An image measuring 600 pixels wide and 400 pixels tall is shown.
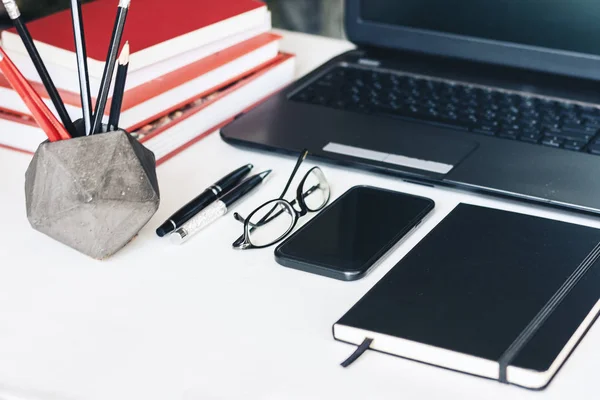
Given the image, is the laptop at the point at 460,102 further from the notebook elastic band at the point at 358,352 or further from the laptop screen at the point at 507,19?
the notebook elastic band at the point at 358,352

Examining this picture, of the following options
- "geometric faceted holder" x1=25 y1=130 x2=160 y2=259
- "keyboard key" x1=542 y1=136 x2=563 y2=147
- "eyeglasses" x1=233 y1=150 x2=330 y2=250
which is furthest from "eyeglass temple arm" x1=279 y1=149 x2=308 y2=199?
"keyboard key" x1=542 y1=136 x2=563 y2=147

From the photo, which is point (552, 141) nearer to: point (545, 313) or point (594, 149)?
point (594, 149)

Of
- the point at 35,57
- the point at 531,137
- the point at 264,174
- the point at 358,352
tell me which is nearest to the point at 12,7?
the point at 35,57

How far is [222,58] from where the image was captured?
3.08 ft

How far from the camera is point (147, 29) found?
Answer: 34.6 inches

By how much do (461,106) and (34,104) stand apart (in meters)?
0.45

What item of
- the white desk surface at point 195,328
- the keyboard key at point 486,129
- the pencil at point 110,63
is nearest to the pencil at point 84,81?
the pencil at point 110,63

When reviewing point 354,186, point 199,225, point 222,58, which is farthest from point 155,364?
point 222,58

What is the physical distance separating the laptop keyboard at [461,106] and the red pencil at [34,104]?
1.06 feet

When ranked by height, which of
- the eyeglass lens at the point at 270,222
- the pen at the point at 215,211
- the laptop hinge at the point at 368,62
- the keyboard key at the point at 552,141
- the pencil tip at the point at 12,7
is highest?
the pencil tip at the point at 12,7

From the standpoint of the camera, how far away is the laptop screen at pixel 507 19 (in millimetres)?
903

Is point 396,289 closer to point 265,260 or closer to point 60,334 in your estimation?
point 265,260

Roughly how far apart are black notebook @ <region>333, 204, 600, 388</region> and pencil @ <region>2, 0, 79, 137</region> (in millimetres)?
300

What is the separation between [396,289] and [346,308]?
4cm
